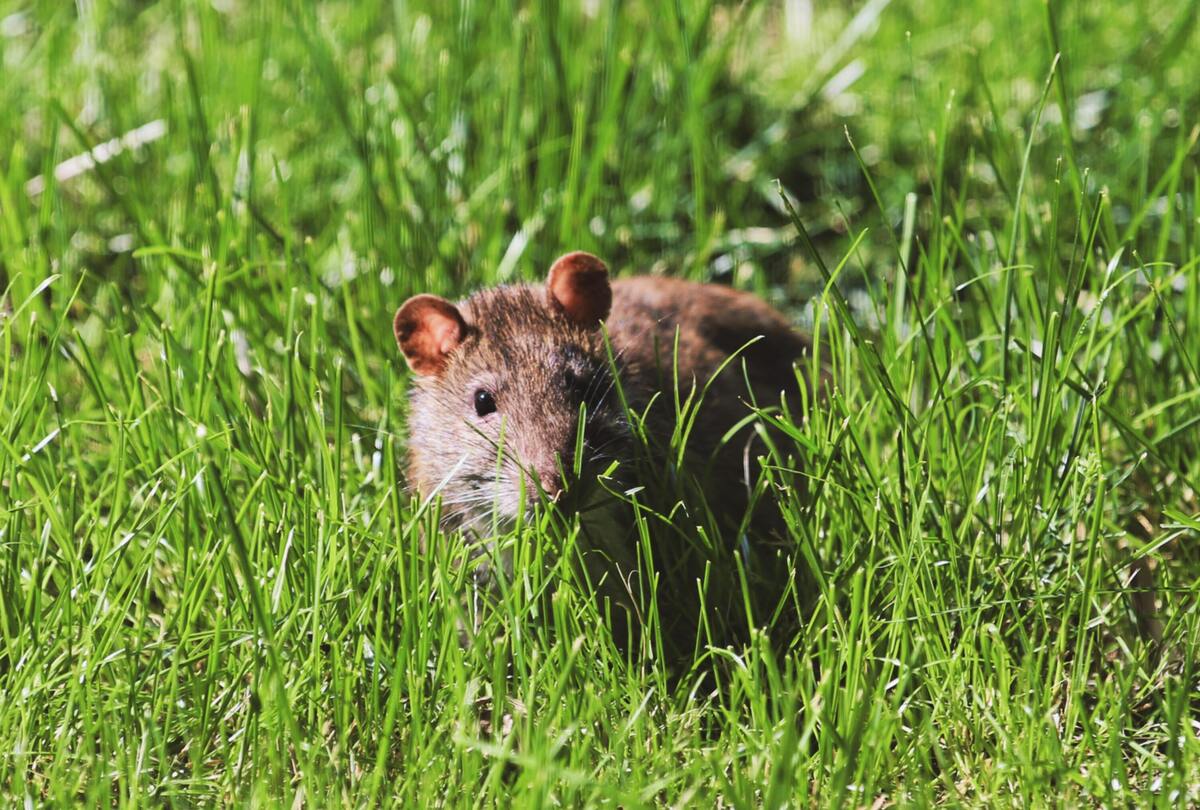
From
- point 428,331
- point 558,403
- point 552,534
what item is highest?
point 428,331

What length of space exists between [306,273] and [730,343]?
56.5 inches

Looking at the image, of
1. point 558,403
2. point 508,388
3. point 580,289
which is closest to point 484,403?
point 508,388

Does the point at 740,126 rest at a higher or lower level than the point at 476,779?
higher

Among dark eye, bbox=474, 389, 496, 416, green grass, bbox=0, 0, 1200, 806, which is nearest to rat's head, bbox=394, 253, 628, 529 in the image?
dark eye, bbox=474, 389, 496, 416

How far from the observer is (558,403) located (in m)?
3.69

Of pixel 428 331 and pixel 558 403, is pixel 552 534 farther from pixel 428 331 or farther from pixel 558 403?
pixel 428 331

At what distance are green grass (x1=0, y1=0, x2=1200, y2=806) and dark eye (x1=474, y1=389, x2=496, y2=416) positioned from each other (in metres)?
0.28

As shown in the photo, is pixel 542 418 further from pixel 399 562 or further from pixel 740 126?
pixel 740 126

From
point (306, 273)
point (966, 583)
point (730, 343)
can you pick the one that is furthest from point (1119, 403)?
point (306, 273)

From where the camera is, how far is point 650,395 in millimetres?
3965

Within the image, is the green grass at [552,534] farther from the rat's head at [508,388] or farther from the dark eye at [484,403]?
the dark eye at [484,403]

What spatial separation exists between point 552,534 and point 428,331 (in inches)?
31.9

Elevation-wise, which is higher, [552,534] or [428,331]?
[428,331]

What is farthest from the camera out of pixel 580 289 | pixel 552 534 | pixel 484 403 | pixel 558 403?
pixel 580 289
